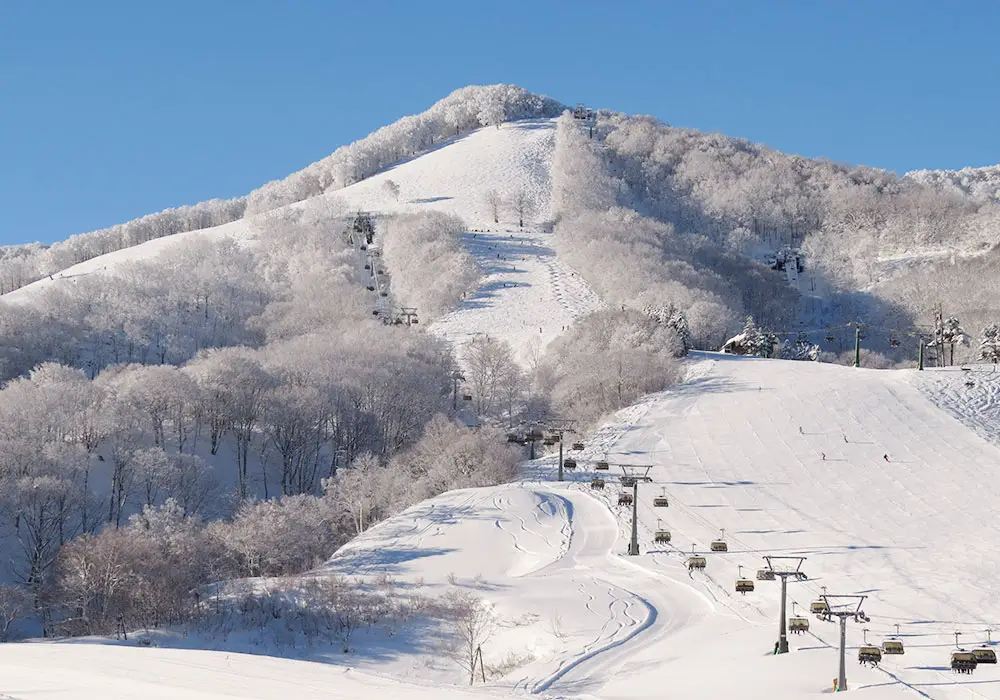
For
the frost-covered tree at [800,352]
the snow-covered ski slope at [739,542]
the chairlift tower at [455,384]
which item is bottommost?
the snow-covered ski slope at [739,542]

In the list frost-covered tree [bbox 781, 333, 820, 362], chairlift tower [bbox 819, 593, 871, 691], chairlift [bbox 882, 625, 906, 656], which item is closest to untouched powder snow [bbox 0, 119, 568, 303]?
frost-covered tree [bbox 781, 333, 820, 362]

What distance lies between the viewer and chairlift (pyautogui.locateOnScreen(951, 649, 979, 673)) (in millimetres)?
29156

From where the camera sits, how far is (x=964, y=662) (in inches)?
1150

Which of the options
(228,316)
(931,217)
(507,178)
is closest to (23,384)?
(228,316)

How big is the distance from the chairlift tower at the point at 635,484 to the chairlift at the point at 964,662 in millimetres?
22316

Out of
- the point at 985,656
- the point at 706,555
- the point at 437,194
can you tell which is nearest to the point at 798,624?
the point at 985,656

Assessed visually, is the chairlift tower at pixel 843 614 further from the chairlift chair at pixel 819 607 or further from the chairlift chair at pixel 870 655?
the chairlift chair at pixel 870 655

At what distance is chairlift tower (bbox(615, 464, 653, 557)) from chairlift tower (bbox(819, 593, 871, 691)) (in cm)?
1264

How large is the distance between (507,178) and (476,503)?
126m

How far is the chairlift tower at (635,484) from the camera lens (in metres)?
51.3

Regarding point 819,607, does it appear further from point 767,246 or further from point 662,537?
point 767,246

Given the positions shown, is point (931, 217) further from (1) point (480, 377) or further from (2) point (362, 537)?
(2) point (362, 537)

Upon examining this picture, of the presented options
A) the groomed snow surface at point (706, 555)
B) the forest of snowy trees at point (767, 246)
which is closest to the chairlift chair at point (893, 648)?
the groomed snow surface at point (706, 555)

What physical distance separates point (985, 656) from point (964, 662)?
1.01 meters
